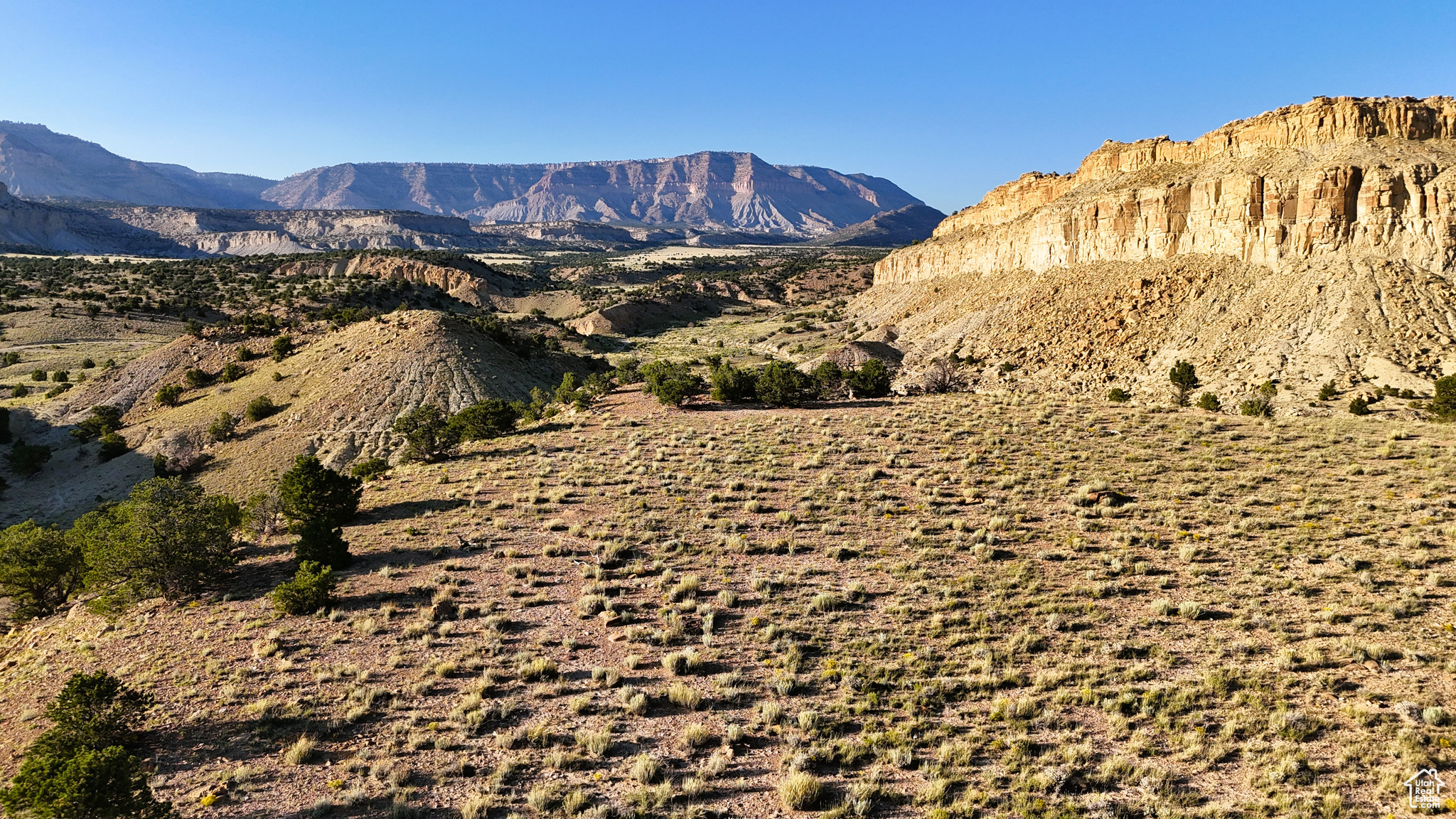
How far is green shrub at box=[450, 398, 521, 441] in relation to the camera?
28188 millimetres

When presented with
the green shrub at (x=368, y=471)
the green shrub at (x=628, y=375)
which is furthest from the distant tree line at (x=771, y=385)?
the green shrub at (x=368, y=471)

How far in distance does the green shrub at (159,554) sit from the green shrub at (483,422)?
1194 centimetres

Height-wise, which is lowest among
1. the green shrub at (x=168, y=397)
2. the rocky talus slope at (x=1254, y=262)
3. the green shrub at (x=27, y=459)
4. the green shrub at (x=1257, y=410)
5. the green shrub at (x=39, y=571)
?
the green shrub at (x=27, y=459)

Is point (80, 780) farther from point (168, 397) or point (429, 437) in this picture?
point (168, 397)

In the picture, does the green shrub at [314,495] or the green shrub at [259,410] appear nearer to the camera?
the green shrub at [314,495]

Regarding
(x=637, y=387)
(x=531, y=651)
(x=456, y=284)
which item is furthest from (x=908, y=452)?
(x=456, y=284)

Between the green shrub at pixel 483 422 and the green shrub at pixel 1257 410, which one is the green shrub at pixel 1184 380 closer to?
the green shrub at pixel 1257 410

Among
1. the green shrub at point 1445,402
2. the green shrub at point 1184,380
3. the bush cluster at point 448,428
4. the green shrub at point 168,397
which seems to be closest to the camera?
the green shrub at point 1445,402

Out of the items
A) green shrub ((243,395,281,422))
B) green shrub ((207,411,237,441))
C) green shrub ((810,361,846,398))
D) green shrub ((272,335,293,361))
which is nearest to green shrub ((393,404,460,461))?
green shrub ((243,395,281,422))

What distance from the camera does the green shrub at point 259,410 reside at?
3644cm

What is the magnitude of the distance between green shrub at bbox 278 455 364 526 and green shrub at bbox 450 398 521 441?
9.06 metres

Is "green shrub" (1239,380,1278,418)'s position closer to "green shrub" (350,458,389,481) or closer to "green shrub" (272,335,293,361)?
"green shrub" (350,458,389,481)

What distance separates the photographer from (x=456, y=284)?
97.2 metres

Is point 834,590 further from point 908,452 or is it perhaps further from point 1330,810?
point 908,452
